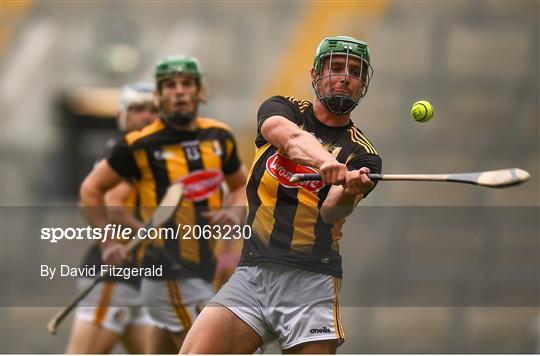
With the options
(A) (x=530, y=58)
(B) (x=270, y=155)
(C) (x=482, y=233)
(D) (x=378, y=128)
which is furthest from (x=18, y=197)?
(B) (x=270, y=155)

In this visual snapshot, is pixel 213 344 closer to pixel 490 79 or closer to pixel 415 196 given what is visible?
pixel 415 196

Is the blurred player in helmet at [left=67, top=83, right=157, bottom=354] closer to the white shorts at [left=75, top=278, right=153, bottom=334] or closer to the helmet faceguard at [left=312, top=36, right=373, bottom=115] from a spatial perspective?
the white shorts at [left=75, top=278, right=153, bottom=334]

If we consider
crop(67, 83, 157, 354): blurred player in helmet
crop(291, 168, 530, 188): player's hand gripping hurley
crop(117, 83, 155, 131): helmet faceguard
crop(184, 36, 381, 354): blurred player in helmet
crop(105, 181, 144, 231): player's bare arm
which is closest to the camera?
crop(291, 168, 530, 188): player's hand gripping hurley

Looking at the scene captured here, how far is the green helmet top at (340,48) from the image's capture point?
14.0 feet

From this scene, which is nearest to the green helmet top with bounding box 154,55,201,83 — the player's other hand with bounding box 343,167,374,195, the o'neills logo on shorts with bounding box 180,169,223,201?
the o'neills logo on shorts with bounding box 180,169,223,201

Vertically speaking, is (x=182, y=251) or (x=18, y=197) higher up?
(x=182, y=251)

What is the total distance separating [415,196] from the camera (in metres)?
10.5

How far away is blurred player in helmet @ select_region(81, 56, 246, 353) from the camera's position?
5695 mm

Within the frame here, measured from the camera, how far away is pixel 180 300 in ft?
18.7

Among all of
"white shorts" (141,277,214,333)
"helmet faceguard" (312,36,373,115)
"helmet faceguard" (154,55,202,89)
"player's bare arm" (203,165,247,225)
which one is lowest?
"white shorts" (141,277,214,333)

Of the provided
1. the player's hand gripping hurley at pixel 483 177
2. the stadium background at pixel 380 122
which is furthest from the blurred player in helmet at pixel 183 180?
the stadium background at pixel 380 122

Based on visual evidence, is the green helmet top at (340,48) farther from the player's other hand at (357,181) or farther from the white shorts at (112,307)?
the white shorts at (112,307)

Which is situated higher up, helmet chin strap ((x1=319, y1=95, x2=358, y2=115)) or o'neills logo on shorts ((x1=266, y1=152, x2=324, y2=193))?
helmet chin strap ((x1=319, y1=95, x2=358, y2=115))

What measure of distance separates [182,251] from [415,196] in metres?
5.08
